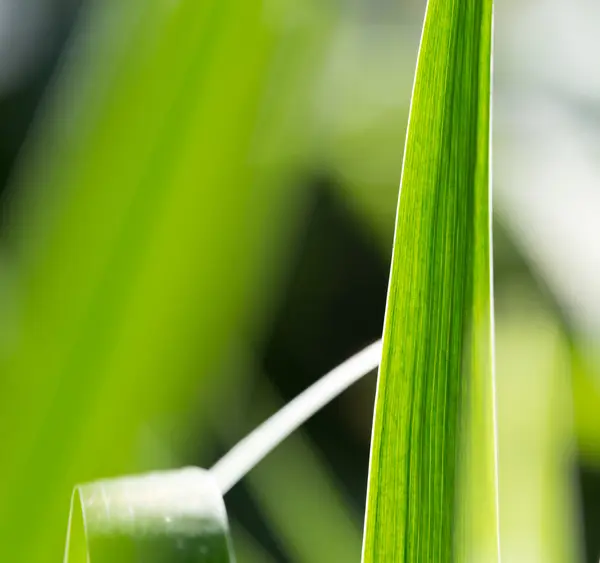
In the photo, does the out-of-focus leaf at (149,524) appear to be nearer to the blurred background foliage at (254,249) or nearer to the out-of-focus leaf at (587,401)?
the blurred background foliage at (254,249)

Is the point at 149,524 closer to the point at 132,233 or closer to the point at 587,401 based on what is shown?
the point at 132,233

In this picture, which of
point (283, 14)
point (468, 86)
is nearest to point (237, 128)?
point (283, 14)

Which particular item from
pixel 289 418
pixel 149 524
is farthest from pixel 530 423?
pixel 149 524

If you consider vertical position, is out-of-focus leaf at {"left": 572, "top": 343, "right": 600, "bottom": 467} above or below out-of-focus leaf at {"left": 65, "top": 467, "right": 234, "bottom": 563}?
above

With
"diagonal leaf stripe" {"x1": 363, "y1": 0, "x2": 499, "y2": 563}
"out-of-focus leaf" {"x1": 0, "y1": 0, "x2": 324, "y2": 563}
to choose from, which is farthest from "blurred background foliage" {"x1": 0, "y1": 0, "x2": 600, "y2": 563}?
"diagonal leaf stripe" {"x1": 363, "y1": 0, "x2": 499, "y2": 563}

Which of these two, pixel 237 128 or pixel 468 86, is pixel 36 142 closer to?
pixel 237 128

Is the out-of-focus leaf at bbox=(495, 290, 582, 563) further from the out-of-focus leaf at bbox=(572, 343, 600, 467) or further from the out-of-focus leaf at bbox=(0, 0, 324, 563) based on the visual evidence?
the out-of-focus leaf at bbox=(0, 0, 324, 563)

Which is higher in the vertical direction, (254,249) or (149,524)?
(254,249)

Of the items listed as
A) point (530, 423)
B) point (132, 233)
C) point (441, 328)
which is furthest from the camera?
point (530, 423)
